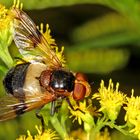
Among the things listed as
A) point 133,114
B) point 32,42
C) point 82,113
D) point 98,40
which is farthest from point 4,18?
point 98,40

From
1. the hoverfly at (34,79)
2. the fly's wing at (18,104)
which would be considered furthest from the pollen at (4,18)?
the fly's wing at (18,104)

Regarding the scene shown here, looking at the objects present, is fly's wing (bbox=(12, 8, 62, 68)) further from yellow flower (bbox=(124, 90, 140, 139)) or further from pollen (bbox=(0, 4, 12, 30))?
yellow flower (bbox=(124, 90, 140, 139))

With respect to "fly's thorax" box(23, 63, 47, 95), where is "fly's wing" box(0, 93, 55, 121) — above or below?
below

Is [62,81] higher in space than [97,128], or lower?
higher

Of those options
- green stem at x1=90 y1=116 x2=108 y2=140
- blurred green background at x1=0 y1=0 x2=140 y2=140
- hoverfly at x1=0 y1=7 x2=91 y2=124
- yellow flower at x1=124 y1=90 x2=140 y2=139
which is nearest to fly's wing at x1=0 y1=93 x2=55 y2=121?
hoverfly at x1=0 y1=7 x2=91 y2=124

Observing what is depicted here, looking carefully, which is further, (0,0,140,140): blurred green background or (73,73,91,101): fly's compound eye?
(0,0,140,140): blurred green background

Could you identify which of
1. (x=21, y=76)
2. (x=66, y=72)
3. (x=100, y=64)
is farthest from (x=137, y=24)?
(x=21, y=76)

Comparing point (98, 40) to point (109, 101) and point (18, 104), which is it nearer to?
point (109, 101)

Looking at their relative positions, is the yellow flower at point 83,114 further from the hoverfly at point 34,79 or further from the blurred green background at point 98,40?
the blurred green background at point 98,40
